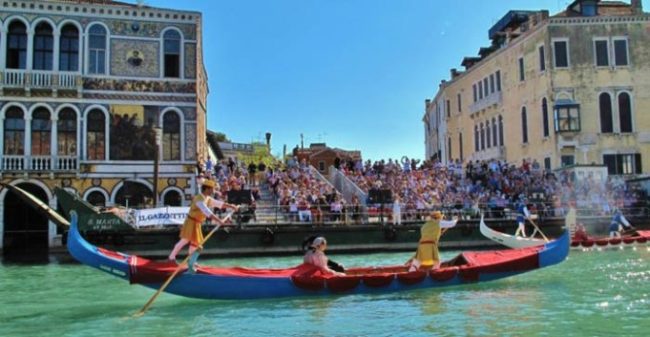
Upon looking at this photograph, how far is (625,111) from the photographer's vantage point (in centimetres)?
3256

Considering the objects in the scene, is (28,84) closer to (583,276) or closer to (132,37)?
(132,37)

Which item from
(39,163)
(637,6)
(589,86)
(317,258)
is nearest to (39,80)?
(39,163)

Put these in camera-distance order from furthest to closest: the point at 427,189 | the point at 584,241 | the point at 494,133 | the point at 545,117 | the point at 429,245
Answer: the point at 494,133 → the point at 545,117 → the point at 427,189 → the point at 584,241 → the point at 429,245

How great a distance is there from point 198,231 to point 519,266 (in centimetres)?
674

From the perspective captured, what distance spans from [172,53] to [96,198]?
6.48 metres

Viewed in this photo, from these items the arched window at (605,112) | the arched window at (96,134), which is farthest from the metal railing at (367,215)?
the arched window at (605,112)

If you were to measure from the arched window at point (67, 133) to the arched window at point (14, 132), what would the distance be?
128 centimetres

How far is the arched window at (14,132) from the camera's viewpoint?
970 inches

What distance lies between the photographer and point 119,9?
2542cm

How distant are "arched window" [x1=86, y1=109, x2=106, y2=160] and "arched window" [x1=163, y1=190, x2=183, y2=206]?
2.87 metres

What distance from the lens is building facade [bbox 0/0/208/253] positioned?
24.7 metres

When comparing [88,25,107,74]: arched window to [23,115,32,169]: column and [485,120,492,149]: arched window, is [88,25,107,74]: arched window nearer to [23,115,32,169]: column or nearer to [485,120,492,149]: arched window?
[23,115,32,169]: column

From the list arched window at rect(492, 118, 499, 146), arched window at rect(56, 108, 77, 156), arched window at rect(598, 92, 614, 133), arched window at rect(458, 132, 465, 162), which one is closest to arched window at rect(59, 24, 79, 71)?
arched window at rect(56, 108, 77, 156)

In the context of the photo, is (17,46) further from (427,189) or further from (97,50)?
(427,189)
